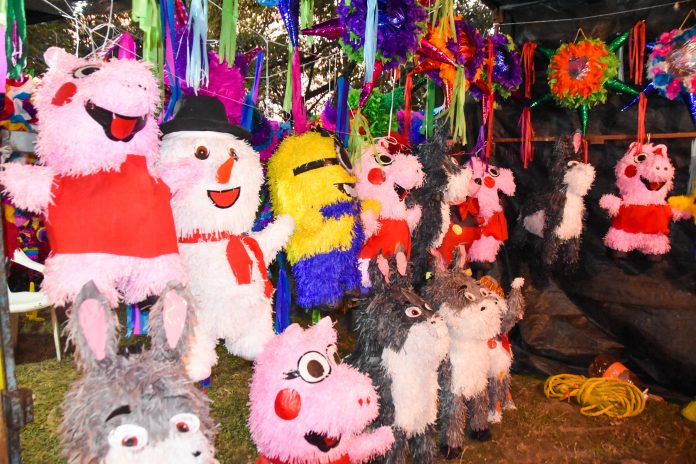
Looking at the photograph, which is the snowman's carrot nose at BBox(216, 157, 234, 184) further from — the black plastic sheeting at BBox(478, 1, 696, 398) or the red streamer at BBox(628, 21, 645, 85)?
the red streamer at BBox(628, 21, 645, 85)

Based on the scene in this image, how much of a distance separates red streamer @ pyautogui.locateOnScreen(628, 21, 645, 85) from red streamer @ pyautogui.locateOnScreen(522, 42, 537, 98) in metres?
0.46

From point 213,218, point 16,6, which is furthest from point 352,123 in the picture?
point 16,6

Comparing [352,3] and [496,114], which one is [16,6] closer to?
[352,3]

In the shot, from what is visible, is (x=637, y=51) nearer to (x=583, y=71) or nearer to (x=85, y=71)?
(x=583, y=71)

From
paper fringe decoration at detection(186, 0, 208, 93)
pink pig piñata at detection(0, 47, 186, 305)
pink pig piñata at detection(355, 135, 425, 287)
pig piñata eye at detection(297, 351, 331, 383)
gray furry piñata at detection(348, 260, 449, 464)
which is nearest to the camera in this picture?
pink pig piñata at detection(0, 47, 186, 305)

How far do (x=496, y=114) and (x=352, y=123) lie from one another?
1.52 meters

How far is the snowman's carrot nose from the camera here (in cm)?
132

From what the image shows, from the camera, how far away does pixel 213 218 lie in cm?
135

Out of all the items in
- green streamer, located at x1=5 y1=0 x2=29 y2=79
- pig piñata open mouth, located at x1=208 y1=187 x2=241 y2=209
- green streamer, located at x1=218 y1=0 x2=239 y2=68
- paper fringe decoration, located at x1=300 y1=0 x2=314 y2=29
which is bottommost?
pig piñata open mouth, located at x1=208 y1=187 x2=241 y2=209

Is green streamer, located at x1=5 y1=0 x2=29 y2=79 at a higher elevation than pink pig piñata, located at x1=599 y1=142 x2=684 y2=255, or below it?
Answer: higher

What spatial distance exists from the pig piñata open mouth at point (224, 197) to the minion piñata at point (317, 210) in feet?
0.94

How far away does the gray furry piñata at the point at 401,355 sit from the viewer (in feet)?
5.19

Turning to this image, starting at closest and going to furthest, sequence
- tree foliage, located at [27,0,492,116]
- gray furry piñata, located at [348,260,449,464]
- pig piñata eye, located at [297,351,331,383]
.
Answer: pig piñata eye, located at [297,351,331,383] → gray furry piñata, located at [348,260,449,464] → tree foliage, located at [27,0,492,116]

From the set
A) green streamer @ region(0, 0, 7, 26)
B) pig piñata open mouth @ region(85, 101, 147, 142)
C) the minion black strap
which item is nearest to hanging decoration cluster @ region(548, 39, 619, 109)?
the minion black strap
